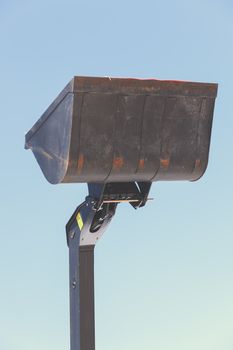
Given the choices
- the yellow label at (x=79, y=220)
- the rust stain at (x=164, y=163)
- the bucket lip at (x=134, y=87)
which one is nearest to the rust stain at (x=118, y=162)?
the rust stain at (x=164, y=163)

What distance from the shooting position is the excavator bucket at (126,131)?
3.27 m

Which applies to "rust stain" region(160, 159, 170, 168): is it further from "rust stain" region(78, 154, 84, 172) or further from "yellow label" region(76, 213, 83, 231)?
"yellow label" region(76, 213, 83, 231)

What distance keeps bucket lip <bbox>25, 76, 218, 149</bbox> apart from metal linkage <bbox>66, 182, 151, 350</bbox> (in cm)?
54

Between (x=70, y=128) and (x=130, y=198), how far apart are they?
620 mm

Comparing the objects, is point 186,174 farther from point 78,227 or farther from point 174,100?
point 78,227

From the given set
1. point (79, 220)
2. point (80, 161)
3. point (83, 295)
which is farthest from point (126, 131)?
point (83, 295)

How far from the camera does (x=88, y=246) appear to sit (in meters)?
3.74

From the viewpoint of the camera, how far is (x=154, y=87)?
3357 millimetres

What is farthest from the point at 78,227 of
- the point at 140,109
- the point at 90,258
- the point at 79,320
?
the point at 140,109

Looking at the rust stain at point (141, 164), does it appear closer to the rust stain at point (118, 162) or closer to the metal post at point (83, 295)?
the rust stain at point (118, 162)

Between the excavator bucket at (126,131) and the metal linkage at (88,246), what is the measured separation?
0.49 feet

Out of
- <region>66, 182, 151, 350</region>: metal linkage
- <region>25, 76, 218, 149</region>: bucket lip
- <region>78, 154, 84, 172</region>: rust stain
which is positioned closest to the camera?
<region>25, 76, 218, 149</region>: bucket lip

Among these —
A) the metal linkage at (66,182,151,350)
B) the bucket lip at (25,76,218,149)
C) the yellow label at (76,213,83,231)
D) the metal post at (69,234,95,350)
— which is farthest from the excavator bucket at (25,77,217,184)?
the metal post at (69,234,95,350)

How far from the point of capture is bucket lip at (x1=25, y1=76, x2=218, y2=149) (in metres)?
3.21
